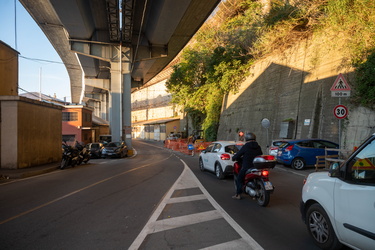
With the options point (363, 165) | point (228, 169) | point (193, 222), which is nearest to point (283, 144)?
point (228, 169)

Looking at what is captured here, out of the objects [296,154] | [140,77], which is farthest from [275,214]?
[140,77]

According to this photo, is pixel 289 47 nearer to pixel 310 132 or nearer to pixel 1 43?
pixel 310 132

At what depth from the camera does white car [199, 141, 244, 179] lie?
10.6 m

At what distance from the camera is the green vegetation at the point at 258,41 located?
1423 centimetres

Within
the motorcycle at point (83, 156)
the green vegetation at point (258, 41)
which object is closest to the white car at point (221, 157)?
the green vegetation at point (258, 41)

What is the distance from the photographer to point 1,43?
16.3m

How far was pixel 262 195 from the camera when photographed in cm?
653

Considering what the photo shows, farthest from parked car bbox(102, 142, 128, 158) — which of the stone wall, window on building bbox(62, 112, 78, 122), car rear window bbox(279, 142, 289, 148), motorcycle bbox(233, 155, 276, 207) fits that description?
motorcycle bbox(233, 155, 276, 207)

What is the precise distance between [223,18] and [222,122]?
45.4ft

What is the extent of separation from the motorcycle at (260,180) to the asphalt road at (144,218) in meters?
0.29

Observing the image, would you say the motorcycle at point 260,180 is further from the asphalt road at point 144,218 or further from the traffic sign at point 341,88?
the traffic sign at point 341,88

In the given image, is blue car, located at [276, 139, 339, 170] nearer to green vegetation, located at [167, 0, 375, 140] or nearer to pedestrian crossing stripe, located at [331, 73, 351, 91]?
green vegetation, located at [167, 0, 375, 140]

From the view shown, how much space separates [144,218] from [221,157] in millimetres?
5563

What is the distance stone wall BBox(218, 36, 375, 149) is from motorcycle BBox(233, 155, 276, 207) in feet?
31.4
